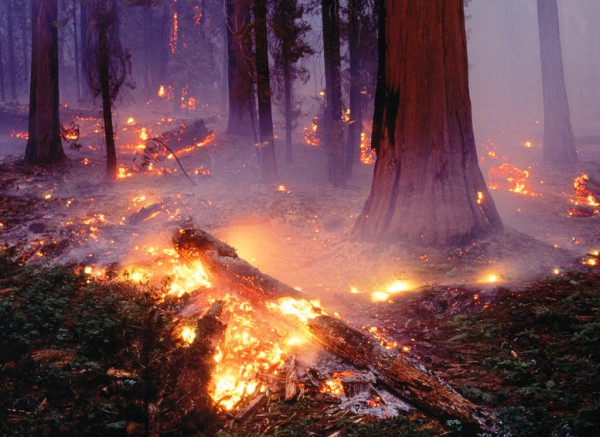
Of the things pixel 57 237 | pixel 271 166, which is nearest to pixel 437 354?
pixel 57 237

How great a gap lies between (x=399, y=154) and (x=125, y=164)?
12242 millimetres

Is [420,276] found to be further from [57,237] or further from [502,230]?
[57,237]

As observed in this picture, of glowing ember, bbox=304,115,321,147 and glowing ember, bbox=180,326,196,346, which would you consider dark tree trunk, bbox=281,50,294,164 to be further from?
glowing ember, bbox=180,326,196,346

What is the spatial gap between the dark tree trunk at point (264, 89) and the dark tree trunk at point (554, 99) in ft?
40.4

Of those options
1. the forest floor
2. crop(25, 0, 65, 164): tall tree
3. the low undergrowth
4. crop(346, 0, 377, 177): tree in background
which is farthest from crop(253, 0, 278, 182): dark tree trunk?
the low undergrowth

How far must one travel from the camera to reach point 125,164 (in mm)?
16766

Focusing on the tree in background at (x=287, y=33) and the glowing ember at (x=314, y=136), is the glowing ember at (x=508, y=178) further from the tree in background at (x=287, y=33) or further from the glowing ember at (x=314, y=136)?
the glowing ember at (x=314, y=136)

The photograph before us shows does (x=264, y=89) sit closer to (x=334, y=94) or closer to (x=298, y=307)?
(x=334, y=94)

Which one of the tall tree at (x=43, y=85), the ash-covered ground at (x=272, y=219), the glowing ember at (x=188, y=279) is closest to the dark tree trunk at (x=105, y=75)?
the ash-covered ground at (x=272, y=219)

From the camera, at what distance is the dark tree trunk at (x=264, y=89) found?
13.3 m

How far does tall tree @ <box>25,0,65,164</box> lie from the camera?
15.2 meters

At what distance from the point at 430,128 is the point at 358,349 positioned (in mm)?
5152

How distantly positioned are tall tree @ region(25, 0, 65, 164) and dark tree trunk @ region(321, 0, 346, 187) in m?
9.71

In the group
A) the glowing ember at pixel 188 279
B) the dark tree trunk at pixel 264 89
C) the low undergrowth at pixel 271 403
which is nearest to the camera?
the low undergrowth at pixel 271 403
